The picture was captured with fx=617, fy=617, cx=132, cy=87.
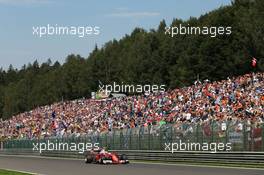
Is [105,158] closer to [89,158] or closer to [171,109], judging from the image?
[89,158]

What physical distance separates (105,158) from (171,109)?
910 centimetres

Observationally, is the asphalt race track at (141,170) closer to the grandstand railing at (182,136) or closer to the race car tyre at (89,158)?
the grandstand railing at (182,136)

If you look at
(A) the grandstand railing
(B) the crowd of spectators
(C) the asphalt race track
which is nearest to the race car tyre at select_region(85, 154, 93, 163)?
(A) the grandstand railing

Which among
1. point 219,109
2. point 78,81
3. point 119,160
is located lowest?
point 119,160

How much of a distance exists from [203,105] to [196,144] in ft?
19.1

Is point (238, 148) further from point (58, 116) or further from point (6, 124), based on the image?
point (6, 124)

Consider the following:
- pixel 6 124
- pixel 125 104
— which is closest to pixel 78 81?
pixel 6 124

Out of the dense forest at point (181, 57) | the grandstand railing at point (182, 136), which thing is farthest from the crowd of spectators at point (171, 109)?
the dense forest at point (181, 57)

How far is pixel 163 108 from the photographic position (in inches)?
1608

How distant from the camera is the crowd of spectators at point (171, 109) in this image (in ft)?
106

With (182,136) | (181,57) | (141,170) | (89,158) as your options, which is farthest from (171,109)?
(181,57)

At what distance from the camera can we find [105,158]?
3181cm

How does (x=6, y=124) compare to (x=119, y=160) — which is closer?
(x=119, y=160)

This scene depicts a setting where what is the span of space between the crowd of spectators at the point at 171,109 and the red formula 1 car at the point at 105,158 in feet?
12.0
